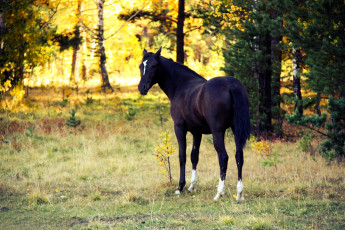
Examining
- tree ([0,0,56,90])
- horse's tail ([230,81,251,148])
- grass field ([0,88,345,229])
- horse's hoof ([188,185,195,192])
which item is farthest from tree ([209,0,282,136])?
tree ([0,0,56,90])

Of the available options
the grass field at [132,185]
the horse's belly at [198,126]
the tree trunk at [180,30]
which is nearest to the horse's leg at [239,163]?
the grass field at [132,185]

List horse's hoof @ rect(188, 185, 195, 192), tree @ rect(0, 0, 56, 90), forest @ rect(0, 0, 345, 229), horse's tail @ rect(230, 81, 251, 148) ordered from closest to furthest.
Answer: forest @ rect(0, 0, 345, 229), horse's tail @ rect(230, 81, 251, 148), horse's hoof @ rect(188, 185, 195, 192), tree @ rect(0, 0, 56, 90)

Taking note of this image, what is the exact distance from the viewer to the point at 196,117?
733 cm

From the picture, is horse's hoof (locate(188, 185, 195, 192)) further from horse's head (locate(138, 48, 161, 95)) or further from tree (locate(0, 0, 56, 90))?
tree (locate(0, 0, 56, 90))

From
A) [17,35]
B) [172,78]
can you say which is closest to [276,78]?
[172,78]

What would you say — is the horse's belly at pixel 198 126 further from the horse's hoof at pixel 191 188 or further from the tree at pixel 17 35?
the tree at pixel 17 35

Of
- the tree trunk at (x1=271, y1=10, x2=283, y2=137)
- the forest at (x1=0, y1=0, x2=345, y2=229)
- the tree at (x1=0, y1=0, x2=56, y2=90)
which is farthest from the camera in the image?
the tree at (x1=0, y1=0, x2=56, y2=90)

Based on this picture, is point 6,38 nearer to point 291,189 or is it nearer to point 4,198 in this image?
point 4,198

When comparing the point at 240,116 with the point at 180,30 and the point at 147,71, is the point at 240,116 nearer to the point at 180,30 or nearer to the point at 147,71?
the point at 147,71

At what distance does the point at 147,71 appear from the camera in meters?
7.66

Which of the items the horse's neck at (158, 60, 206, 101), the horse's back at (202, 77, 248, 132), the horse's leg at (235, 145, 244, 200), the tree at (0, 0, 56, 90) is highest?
the tree at (0, 0, 56, 90)

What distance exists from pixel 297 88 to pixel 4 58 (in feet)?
35.3

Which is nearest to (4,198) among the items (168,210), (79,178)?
(79,178)

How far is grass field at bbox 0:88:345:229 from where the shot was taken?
226 inches
